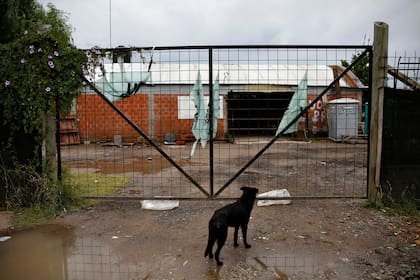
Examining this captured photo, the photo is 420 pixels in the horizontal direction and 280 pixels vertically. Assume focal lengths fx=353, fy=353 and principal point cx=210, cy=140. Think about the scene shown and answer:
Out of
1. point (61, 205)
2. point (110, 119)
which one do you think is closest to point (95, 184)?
point (61, 205)

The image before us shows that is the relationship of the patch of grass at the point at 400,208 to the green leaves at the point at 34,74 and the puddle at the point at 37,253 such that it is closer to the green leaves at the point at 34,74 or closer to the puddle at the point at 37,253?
the puddle at the point at 37,253

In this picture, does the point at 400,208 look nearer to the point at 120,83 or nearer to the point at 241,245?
the point at 241,245

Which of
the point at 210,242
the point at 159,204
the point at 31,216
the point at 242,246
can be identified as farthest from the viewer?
the point at 159,204

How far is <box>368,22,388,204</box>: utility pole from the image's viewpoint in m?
5.16

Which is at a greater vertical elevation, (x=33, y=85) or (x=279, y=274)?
(x=33, y=85)

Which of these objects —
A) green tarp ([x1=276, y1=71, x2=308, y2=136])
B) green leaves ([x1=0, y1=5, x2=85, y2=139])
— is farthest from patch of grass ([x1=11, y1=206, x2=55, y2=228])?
green tarp ([x1=276, y1=71, x2=308, y2=136])

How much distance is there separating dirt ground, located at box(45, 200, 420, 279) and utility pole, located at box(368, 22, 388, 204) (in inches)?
16.0

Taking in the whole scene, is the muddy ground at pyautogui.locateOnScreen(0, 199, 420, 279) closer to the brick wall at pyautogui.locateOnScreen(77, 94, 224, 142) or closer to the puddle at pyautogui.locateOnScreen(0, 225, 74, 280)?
the puddle at pyautogui.locateOnScreen(0, 225, 74, 280)

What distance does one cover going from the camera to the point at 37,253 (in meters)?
3.89

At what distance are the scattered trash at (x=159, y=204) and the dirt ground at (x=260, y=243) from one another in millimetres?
114

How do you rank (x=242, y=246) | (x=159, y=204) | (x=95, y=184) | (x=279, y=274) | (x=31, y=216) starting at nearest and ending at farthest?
(x=279, y=274)
(x=242, y=246)
(x=31, y=216)
(x=159, y=204)
(x=95, y=184)

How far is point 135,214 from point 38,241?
1396 mm

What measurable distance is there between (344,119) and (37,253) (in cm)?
1498

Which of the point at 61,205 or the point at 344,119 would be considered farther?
the point at 344,119
